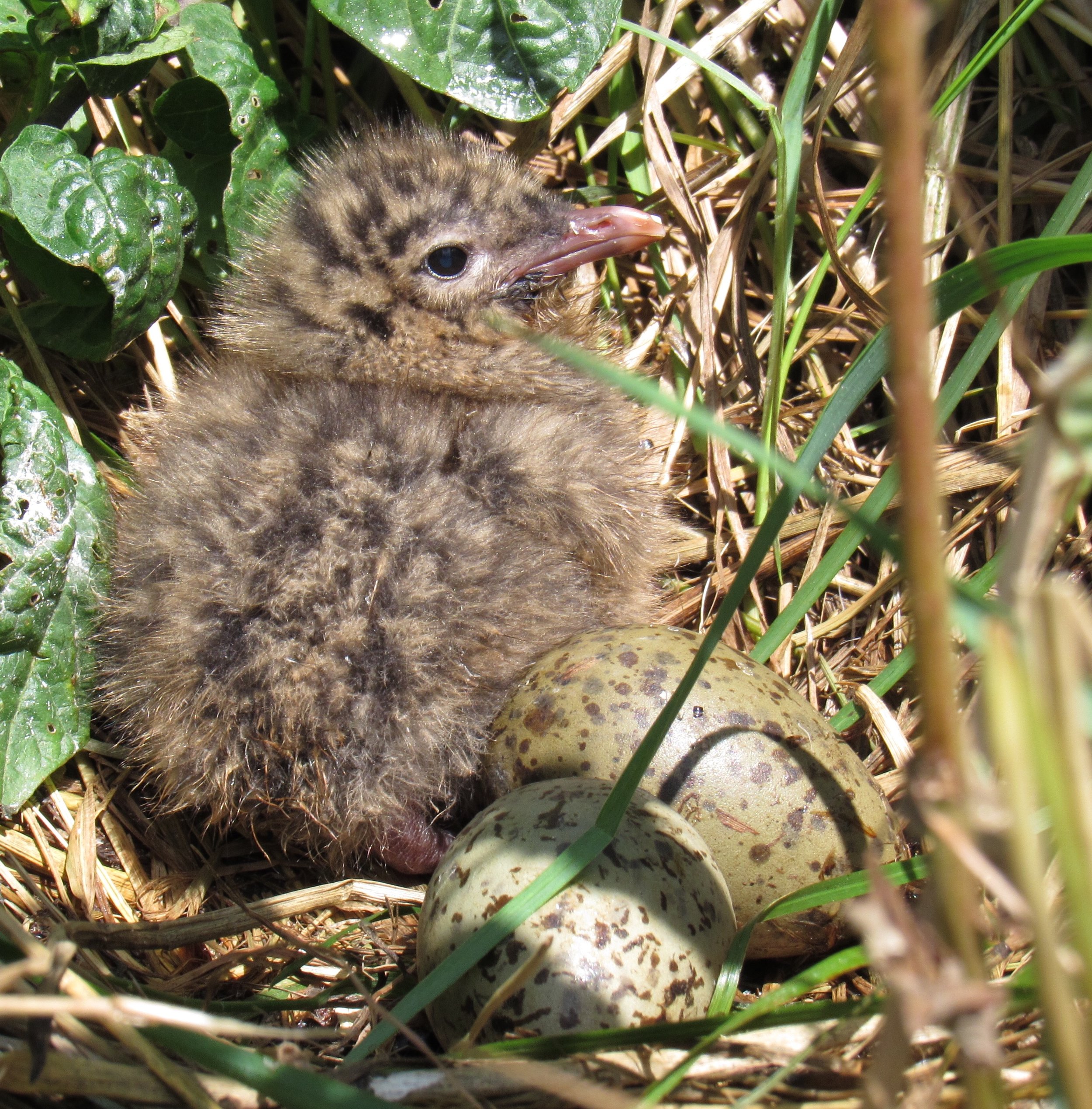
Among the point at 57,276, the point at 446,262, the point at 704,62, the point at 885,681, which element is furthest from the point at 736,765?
the point at 57,276

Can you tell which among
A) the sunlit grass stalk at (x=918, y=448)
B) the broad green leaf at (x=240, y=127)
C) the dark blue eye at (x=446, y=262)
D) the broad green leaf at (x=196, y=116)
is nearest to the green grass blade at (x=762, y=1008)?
the sunlit grass stalk at (x=918, y=448)

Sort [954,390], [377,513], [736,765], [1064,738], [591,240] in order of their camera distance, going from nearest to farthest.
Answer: [1064,738]
[736,765]
[377,513]
[954,390]
[591,240]

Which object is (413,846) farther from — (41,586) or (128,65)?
(128,65)

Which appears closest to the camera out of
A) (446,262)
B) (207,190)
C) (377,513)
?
(377,513)

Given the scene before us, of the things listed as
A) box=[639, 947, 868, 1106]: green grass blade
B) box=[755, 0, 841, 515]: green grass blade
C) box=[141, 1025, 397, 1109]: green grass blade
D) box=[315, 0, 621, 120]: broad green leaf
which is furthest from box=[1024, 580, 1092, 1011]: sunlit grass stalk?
box=[315, 0, 621, 120]: broad green leaf

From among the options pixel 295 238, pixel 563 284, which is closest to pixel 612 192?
pixel 563 284

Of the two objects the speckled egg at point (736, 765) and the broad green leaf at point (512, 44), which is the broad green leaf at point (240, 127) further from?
the speckled egg at point (736, 765)

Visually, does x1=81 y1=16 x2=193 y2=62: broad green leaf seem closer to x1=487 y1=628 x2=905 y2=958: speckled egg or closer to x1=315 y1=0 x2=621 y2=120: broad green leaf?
x1=315 y1=0 x2=621 y2=120: broad green leaf
